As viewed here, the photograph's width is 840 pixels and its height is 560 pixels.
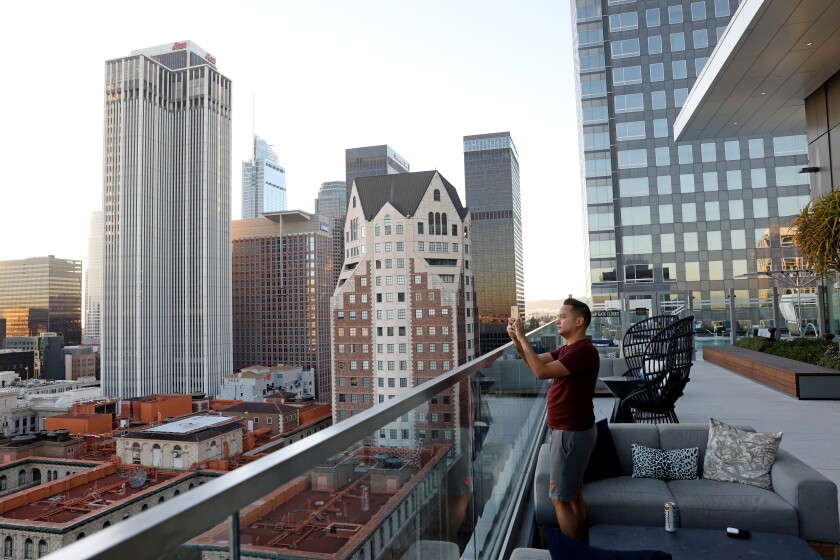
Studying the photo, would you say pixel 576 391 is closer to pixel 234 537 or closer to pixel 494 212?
pixel 234 537

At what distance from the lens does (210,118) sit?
8844 centimetres

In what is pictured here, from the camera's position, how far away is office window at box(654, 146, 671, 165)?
115 ft

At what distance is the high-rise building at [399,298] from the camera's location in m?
57.5

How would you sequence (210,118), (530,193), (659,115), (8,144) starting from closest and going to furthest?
1. (659,115)
2. (210,118)
3. (8,144)
4. (530,193)

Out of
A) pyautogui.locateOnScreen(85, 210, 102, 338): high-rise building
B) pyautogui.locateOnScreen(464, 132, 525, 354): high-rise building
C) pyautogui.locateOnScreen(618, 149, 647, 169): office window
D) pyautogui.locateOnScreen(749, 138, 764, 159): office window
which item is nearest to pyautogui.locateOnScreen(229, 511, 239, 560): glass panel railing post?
pyautogui.locateOnScreen(618, 149, 647, 169): office window

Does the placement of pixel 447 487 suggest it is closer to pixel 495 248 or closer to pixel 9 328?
pixel 495 248

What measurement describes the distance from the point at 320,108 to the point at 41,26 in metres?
45.0

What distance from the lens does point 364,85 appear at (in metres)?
102

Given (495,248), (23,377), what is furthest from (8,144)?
(495,248)

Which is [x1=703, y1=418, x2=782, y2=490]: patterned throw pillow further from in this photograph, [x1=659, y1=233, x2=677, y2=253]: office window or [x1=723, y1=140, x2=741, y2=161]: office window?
[x1=723, y1=140, x2=741, y2=161]: office window

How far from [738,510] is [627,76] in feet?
121

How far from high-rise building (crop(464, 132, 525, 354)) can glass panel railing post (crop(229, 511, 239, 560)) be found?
148 m

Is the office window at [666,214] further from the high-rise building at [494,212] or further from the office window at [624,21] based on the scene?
the high-rise building at [494,212]

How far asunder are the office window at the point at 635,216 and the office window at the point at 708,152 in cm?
527
